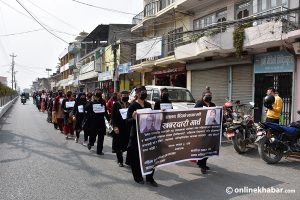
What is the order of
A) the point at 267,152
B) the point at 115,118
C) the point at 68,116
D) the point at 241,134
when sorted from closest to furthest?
the point at 115,118, the point at 267,152, the point at 241,134, the point at 68,116

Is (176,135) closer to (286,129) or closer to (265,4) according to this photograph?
(286,129)

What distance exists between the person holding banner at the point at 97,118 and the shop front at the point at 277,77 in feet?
25.5

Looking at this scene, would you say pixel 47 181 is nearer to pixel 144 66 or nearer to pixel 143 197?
pixel 143 197

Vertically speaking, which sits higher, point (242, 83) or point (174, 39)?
point (174, 39)

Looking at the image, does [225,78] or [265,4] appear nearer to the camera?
[265,4]

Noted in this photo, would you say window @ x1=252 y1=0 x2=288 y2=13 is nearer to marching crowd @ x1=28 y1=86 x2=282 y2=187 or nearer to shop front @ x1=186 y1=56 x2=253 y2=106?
shop front @ x1=186 y1=56 x2=253 y2=106

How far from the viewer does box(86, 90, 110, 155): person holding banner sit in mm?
9062

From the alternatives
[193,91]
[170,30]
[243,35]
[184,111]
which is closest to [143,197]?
[184,111]

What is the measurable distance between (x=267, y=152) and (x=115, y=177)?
371 centimetres

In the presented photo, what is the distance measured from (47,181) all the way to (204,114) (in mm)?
3239

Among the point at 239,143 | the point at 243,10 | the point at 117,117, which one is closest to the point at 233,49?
the point at 243,10

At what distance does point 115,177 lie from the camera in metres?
6.62

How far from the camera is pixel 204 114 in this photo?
265 inches

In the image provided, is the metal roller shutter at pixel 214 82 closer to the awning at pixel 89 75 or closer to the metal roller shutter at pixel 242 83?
the metal roller shutter at pixel 242 83
